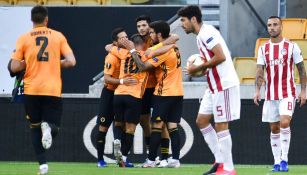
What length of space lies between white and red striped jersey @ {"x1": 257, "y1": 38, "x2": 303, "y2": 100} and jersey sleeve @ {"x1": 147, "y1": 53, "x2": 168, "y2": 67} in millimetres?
1583

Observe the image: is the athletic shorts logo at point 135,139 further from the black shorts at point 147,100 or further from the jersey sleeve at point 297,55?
the jersey sleeve at point 297,55

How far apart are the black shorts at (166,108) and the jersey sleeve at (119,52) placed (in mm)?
805

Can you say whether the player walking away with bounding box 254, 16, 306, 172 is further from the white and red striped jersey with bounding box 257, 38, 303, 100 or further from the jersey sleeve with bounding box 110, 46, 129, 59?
the jersey sleeve with bounding box 110, 46, 129, 59

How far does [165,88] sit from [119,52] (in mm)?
949

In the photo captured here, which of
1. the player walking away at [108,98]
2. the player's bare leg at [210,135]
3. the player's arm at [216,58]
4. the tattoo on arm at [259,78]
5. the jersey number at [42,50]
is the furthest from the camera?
the player walking away at [108,98]

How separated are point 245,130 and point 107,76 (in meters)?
3.12

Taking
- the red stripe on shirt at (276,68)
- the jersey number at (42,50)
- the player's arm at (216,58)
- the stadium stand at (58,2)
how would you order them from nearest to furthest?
the player's arm at (216,58)
the jersey number at (42,50)
the red stripe on shirt at (276,68)
the stadium stand at (58,2)

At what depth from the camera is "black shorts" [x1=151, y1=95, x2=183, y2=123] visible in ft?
50.6

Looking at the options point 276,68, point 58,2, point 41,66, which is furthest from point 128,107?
point 58,2

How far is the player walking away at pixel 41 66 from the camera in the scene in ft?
42.3

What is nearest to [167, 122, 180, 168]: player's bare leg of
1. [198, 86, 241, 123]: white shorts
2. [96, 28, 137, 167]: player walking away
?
[96, 28, 137, 167]: player walking away

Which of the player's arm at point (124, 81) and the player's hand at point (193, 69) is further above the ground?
the player's hand at point (193, 69)

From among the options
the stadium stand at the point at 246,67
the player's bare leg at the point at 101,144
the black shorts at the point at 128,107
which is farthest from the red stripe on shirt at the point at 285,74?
the stadium stand at the point at 246,67

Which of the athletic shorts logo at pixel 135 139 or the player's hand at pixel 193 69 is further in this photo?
the athletic shorts logo at pixel 135 139
